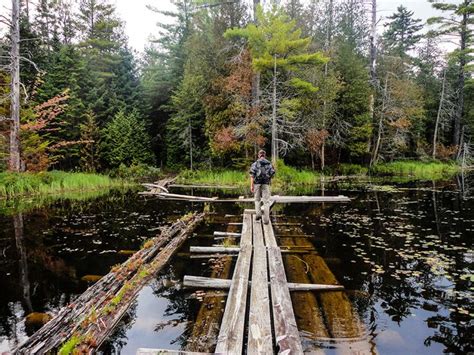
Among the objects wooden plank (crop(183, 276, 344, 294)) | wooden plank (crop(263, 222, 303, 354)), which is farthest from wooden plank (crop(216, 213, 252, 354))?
A: wooden plank (crop(263, 222, 303, 354))

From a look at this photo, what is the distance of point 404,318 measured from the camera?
15.6 ft

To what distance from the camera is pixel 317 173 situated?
25.5 meters

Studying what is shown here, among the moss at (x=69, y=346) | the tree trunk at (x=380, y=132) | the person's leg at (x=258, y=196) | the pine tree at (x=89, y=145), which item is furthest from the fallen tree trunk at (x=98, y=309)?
the tree trunk at (x=380, y=132)

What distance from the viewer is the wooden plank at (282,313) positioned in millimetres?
3502

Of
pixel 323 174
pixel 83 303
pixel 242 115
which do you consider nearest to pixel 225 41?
pixel 242 115

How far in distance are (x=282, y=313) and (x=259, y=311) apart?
298 millimetres

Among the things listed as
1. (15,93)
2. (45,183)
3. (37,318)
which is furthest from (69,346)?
(15,93)

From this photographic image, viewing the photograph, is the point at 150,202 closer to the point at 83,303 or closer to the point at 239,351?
the point at 83,303

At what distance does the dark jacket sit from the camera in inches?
367

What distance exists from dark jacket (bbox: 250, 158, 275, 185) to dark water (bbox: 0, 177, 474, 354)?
2.02 metres

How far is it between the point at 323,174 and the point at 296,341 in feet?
76.5

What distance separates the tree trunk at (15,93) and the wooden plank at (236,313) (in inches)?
636

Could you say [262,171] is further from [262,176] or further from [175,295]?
[175,295]

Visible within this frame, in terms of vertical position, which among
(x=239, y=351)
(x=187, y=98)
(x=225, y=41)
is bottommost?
(x=239, y=351)
